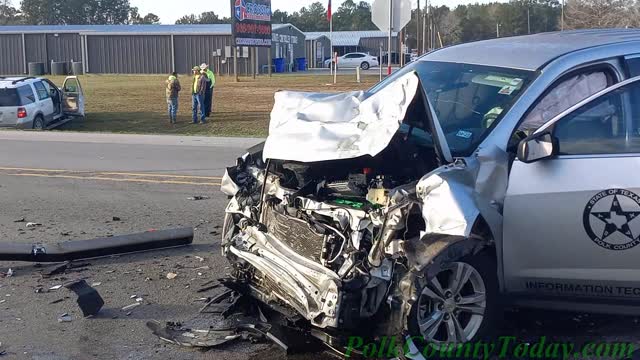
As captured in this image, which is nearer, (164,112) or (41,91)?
(41,91)

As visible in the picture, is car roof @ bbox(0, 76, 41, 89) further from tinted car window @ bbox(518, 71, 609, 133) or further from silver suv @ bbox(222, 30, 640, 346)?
tinted car window @ bbox(518, 71, 609, 133)

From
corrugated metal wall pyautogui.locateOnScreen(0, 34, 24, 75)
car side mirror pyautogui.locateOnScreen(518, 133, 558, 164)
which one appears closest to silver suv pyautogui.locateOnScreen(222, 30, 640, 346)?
car side mirror pyautogui.locateOnScreen(518, 133, 558, 164)

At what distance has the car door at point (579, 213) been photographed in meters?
4.40

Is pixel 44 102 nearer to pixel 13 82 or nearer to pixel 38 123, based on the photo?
pixel 38 123

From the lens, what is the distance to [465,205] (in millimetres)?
4254

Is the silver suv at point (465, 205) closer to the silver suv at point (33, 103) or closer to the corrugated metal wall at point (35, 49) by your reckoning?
the silver suv at point (33, 103)

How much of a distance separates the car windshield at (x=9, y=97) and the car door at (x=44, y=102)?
0.66 meters

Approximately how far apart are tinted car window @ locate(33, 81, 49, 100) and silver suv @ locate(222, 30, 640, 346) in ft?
64.8

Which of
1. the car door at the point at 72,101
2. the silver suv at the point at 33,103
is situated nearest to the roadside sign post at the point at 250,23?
the car door at the point at 72,101

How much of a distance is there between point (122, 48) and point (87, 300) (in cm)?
5792

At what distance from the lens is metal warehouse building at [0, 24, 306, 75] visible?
59000mm

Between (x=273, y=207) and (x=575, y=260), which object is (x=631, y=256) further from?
(x=273, y=207)

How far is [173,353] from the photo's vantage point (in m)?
4.86
